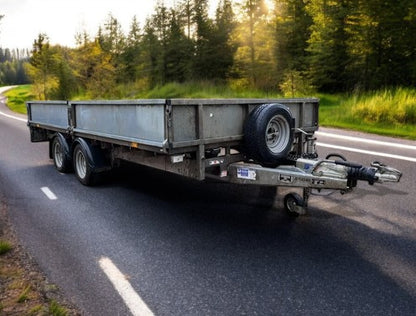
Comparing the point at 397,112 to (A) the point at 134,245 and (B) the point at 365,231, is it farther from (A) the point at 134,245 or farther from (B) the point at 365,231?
(A) the point at 134,245

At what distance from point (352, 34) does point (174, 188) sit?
22.2m

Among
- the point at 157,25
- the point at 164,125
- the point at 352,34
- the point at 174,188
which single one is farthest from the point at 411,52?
the point at 157,25

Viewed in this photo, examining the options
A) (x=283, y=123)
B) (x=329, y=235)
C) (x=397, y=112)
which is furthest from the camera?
(x=397, y=112)

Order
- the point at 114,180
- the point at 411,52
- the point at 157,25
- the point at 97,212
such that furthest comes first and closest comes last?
the point at 157,25 → the point at 411,52 → the point at 114,180 → the point at 97,212

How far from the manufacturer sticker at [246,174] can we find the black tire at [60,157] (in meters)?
4.68

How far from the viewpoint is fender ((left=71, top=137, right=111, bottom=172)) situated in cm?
668

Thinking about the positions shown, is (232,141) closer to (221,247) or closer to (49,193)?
(221,247)

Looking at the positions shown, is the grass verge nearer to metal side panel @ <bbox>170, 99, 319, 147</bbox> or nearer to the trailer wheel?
metal side panel @ <bbox>170, 99, 319, 147</bbox>

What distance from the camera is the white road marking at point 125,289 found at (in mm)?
3123

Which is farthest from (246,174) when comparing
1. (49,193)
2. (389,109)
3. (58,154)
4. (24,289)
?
(389,109)

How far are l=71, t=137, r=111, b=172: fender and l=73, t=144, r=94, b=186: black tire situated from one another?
5 centimetres

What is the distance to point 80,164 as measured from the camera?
24.3 ft

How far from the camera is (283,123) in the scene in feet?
16.5

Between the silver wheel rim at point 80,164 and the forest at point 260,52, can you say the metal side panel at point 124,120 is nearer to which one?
the silver wheel rim at point 80,164
